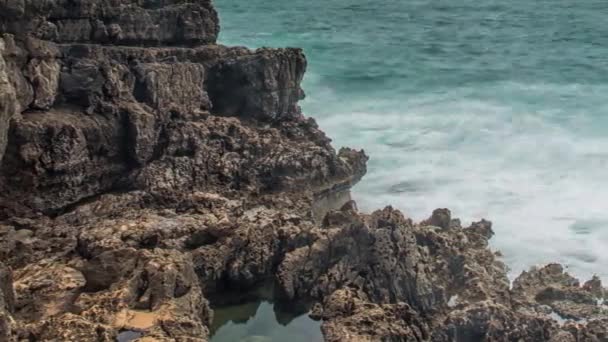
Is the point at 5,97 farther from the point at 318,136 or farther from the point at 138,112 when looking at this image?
the point at 318,136

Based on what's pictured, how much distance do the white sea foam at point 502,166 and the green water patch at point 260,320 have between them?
34.6ft

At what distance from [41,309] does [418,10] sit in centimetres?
7079

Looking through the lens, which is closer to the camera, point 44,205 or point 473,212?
point 44,205

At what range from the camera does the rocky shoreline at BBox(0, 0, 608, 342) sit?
17922 mm

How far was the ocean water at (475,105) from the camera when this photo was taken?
3256cm

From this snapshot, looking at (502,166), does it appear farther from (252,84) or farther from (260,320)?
(260,320)

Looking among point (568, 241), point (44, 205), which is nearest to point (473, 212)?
point (568, 241)

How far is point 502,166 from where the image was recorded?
125ft

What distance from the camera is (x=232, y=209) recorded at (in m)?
23.0

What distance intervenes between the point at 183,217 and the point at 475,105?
31330 mm

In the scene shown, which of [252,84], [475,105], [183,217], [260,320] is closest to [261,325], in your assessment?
[260,320]

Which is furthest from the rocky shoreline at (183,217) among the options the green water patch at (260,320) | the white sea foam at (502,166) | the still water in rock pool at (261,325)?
the white sea foam at (502,166)

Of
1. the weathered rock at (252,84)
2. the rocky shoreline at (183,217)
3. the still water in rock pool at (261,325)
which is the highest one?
the weathered rock at (252,84)

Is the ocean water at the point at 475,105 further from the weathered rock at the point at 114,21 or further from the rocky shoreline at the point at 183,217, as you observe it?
the weathered rock at the point at 114,21
